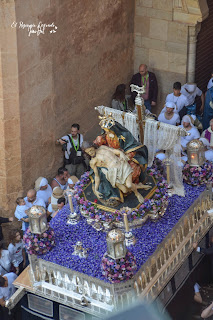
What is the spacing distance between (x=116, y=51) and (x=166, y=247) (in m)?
6.20

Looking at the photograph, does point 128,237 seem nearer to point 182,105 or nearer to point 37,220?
point 37,220

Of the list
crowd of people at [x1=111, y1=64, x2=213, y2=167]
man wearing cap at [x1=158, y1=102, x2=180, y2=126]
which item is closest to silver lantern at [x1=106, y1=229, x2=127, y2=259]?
crowd of people at [x1=111, y1=64, x2=213, y2=167]

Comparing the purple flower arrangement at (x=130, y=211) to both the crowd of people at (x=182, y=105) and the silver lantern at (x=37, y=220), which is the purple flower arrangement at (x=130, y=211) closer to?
the silver lantern at (x=37, y=220)

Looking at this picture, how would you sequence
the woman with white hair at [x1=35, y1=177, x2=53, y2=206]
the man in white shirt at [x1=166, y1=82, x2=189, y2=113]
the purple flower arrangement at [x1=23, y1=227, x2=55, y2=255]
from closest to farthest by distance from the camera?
the purple flower arrangement at [x1=23, y1=227, x2=55, y2=255], the woman with white hair at [x1=35, y1=177, x2=53, y2=206], the man in white shirt at [x1=166, y1=82, x2=189, y2=113]

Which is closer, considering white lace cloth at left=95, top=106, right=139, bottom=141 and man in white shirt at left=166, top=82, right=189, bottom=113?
white lace cloth at left=95, top=106, right=139, bottom=141

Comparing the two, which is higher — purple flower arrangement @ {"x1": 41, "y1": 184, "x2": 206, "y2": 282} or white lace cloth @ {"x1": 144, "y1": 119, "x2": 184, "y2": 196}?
white lace cloth @ {"x1": 144, "y1": 119, "x2": 184, "y2": 196}

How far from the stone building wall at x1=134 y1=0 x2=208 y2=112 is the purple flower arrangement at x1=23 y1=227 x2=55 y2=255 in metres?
6.62

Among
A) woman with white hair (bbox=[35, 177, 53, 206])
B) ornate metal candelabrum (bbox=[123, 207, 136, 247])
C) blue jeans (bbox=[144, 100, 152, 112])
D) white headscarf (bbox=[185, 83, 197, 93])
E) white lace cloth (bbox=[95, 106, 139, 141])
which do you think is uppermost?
white lace cloth (bbox=[95, 106, 139, 141])

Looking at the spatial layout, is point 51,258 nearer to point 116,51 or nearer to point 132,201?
point 132,201

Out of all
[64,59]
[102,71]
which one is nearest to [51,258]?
[64,59]

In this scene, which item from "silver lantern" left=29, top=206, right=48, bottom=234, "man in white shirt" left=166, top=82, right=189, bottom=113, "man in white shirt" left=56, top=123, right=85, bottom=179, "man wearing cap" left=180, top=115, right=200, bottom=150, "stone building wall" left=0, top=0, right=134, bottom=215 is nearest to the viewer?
"silver lantern" left=29, top=206, right=48, bottom=234

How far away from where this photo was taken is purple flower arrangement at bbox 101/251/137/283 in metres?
8.97

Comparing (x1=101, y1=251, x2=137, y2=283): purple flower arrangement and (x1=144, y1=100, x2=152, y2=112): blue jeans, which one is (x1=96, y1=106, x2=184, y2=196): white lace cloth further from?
(x1=144, y1=100, x2=152, y2=112): blue jeans

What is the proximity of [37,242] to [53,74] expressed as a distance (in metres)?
4.30
